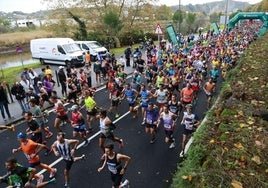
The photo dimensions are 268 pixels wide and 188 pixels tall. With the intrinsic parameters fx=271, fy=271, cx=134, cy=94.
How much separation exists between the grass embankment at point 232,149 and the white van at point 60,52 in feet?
54.3

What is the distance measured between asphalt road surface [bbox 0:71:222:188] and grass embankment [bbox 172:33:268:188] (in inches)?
76.4

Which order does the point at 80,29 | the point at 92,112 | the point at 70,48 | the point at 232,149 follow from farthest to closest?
the point at 80,29 → the point at 70,48 → the point at 92,112 → the point at 232,149

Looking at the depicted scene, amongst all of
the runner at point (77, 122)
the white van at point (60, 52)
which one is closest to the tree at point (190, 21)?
the white van at point (60, 52)

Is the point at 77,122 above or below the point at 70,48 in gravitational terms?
below

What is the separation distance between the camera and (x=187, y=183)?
15.2ft

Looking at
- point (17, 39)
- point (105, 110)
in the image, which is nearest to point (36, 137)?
point (105, 110)

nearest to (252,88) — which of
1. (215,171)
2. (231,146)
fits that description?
(231,146)

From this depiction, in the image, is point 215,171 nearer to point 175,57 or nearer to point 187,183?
point 187,183

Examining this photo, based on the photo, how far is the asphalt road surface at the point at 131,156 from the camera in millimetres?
7543

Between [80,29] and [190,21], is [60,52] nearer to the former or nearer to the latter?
[80,29]

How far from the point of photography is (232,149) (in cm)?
532

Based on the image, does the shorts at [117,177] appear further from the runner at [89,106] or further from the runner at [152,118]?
the runner at [89,106]

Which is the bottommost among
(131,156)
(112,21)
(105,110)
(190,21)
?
(190,21)

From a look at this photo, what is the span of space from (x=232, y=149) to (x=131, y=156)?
408 centimetres
